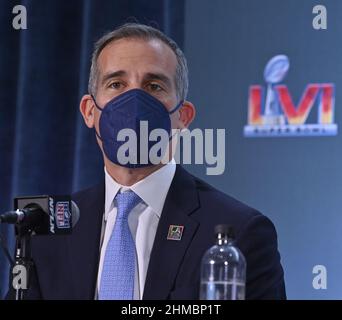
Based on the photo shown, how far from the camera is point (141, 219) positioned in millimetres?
2939

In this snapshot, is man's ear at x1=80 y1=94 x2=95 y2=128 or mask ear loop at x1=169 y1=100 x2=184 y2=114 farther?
man's ear at x1=80 y1=94 x2=95 y2=128

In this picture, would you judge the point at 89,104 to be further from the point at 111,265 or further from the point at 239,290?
the point at 239,290

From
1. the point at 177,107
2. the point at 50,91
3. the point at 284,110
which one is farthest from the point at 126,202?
the point at 50,91

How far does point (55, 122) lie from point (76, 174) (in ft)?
0.91

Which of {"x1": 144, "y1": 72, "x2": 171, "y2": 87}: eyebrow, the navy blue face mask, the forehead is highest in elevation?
the forehead

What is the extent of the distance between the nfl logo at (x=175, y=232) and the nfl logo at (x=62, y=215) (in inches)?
27.4

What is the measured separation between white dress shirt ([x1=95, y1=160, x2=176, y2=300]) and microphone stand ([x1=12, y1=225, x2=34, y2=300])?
28.2 inches

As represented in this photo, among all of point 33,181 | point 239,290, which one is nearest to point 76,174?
point 33,181

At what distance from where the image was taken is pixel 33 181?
12.7ft

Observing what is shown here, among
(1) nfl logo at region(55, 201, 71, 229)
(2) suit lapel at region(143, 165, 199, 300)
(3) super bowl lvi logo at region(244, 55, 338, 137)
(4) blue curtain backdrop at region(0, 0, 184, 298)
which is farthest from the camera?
(4) blue curtain backdrop at region(0, 0, 184, 298)

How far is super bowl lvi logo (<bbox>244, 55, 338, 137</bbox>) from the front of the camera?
11.4 ft

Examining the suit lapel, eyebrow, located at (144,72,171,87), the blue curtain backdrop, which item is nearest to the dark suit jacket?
the suit lapel

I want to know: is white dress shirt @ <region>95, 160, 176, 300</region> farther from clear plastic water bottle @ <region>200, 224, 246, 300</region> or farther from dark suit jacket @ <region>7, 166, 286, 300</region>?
clear plastic water bottle @ <region>200, 224, 246, 300</region>

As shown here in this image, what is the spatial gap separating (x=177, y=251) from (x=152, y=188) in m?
0.30
